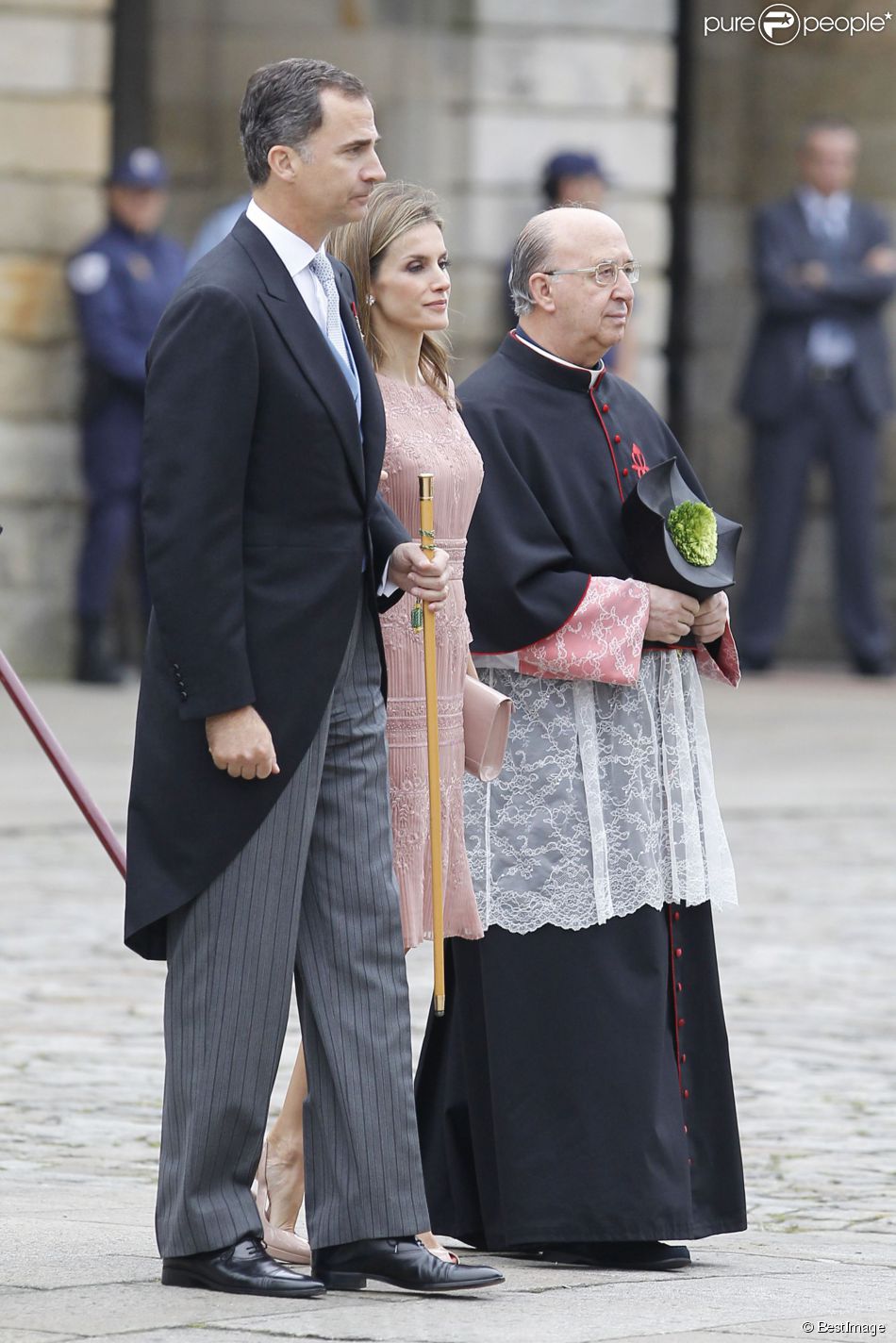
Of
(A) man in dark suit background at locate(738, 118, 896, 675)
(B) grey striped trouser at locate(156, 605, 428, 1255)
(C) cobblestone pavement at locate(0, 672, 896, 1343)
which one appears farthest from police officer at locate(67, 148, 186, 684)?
(B) grey striped trouser at locate(156, 605, 428, 1255)

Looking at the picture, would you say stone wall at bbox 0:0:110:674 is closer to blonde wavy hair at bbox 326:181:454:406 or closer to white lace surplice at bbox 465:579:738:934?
white lace surplice at bbox 465:579:738:934

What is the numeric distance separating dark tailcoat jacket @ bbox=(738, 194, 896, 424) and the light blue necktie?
10.5 metres

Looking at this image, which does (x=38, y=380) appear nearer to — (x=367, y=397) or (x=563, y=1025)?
(x=563, y=1025)

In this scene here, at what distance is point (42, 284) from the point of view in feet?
44.3

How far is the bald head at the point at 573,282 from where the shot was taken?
16.5 ft

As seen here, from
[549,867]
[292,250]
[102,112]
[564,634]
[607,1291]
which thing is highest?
[102,112]

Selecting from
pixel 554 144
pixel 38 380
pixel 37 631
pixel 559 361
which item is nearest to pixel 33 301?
pixel 38 380

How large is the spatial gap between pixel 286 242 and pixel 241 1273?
155 cm

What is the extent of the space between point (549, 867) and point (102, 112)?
9.23 metres

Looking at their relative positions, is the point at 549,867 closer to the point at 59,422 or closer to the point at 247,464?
the point at 247,464

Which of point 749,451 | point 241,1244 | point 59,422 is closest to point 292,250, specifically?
point 241,1244

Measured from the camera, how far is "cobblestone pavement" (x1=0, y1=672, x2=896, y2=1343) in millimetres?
4219

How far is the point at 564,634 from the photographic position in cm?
496

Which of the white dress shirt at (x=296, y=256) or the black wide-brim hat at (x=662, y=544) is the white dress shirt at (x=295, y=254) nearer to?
the white dress shirt at (x=296, y=256)
